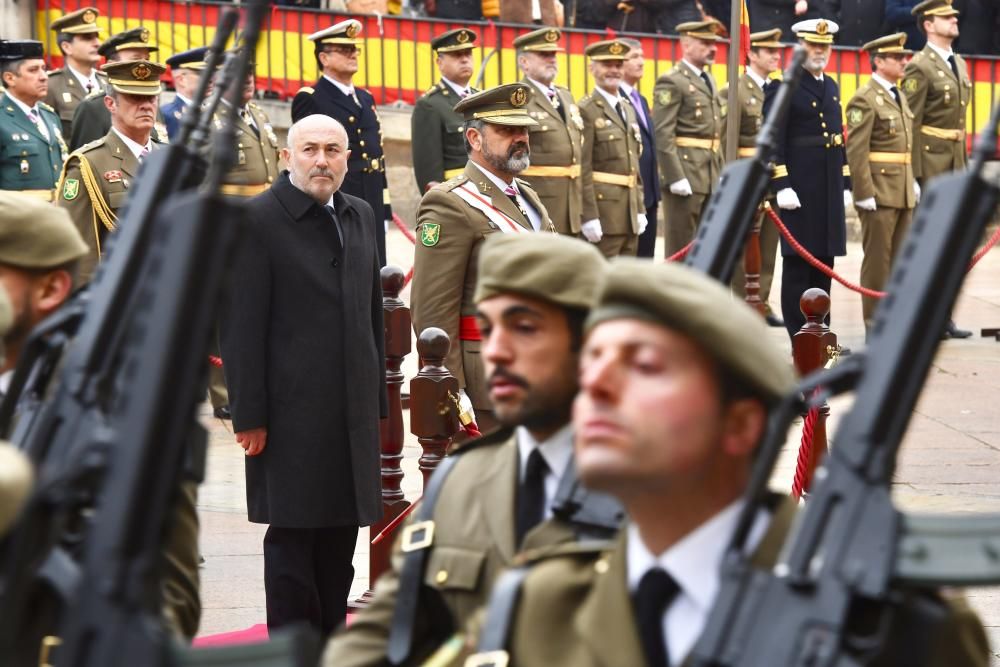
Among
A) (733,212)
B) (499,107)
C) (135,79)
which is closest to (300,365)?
(499,107)

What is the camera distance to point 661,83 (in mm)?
14477

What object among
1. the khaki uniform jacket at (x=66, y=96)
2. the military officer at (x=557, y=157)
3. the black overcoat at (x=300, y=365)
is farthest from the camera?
the khaki uniform jacket at (x=66, y=96)

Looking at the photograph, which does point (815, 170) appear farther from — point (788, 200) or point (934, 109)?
point (934, 109)

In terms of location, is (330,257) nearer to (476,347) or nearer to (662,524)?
(476,347)

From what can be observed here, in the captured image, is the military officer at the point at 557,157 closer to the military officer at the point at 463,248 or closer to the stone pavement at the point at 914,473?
the stone pavement at the point at 914,473

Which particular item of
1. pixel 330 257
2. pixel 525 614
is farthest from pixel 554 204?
pixel 525 614

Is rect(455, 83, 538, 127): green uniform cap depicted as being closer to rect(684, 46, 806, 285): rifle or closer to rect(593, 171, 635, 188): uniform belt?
rect(684, 46, 806, 285): rifle

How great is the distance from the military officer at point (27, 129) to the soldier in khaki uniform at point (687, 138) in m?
4.69

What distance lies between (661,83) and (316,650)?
12.2 meters

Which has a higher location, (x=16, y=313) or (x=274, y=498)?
(x=16, y=313)

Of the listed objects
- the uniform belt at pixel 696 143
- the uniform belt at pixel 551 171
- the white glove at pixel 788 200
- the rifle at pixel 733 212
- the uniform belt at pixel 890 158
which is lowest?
the white glove at pixel 788 200

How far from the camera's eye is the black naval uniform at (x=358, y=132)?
12523mm

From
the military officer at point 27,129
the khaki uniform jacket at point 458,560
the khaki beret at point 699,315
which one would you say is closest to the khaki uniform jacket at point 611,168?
the military officer at point 27,129

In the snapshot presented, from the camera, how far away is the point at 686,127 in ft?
47.1
